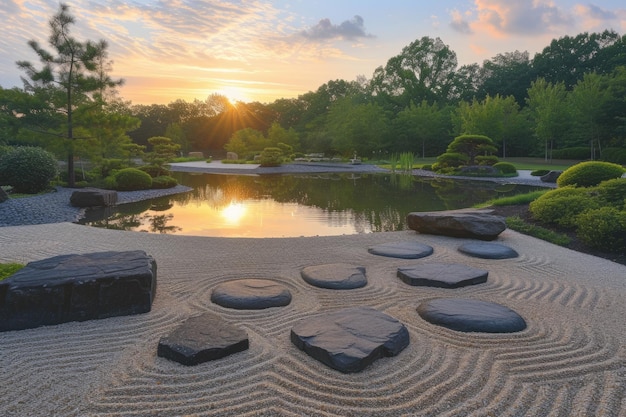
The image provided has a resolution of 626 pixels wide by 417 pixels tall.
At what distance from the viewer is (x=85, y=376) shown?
8.29ft

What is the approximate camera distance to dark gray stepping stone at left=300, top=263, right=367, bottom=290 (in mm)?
4250

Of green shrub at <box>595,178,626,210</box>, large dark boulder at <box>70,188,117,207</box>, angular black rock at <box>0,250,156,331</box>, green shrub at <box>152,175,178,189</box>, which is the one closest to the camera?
angular black rock at <box>0,250,156,331</box>

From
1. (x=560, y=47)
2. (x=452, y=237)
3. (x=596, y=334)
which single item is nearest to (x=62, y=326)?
(x=596, y=334)

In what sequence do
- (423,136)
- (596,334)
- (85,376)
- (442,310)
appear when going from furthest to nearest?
(423,136) < (442,310) < (596,334) < (85,376)

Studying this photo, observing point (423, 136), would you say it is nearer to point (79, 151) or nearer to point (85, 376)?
point (79, 151)

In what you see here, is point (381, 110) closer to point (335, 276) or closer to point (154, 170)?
point (154, 170)

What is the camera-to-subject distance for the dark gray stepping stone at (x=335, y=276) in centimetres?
Answer: 425

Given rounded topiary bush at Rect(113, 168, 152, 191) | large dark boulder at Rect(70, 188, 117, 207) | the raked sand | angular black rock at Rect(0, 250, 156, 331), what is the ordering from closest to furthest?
the raked sand < angular black rock at Rect(0, 250, 156, 331) < large dark boulder at Rect(70, 188, 117, 207) < rounded topiary bush at Rect(113, 168, 152, 191)

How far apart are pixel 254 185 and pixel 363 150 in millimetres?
20530

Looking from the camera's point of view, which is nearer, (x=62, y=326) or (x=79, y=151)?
(x=62, y=326)

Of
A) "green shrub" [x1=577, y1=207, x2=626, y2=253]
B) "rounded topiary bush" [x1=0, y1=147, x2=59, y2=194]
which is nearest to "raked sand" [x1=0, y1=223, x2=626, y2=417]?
"green shrub" [x1=577, y1=207, x2=626, y2=253]

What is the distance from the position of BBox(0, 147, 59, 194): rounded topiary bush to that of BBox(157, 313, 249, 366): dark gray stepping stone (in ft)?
38.2

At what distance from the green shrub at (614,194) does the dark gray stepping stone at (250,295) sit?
6.45 meters

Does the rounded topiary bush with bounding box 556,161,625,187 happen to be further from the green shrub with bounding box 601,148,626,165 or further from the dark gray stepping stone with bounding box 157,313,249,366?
the green shrub with bounding box 601,148,626,165
